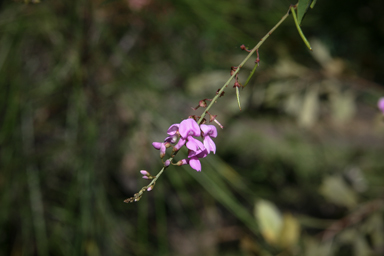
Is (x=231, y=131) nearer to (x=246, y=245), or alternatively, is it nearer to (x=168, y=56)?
(x=168, y=56)

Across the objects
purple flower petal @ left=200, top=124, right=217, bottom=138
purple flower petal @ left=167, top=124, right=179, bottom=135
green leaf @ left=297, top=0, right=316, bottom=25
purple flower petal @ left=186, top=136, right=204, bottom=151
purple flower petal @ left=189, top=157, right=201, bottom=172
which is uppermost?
green leaf @ left=297, top=0, right=316, bottom=25

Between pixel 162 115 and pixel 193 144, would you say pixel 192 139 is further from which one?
pixel 162 115

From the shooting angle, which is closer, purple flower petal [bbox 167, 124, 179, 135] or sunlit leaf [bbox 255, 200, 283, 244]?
purple flower petal [bbox 167, 124, 179, 135]

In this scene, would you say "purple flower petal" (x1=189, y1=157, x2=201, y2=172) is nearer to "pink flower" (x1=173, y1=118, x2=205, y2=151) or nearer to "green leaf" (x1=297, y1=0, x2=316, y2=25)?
"pink flower" (x1=173, y1=118, x2=205, y2=151)

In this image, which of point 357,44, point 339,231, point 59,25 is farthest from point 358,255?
point 59,25

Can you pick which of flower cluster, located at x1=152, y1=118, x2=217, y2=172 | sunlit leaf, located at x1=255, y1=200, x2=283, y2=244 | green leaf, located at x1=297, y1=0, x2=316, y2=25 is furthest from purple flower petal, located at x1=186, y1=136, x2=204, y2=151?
sunlit leaf, located at x1=255, y1=200, x2=283, y2=244
